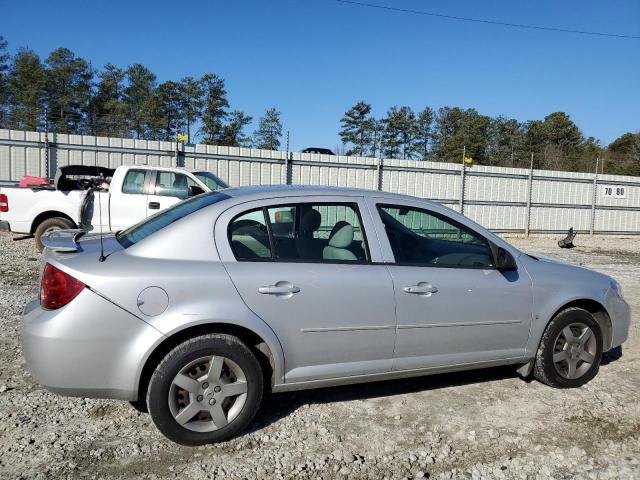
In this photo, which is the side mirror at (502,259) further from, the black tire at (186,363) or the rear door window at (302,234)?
the black tire at (186,363)

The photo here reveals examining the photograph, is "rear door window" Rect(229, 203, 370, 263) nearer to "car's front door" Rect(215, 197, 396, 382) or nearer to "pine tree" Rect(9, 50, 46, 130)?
"car's front door" Rect(215, 197, 396, 382)

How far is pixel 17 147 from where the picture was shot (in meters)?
12.8

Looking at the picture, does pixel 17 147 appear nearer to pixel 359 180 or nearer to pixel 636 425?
pixel 359 180

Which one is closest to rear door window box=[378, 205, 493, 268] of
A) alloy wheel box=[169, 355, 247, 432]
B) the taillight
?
alloy wheel box=[169, 355, 247, 432]

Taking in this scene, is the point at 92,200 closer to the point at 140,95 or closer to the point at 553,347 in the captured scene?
the point at 553,347

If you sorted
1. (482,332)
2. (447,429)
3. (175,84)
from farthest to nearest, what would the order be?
(175,84) → (482,332) → (447,429)

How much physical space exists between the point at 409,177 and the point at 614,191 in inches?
338

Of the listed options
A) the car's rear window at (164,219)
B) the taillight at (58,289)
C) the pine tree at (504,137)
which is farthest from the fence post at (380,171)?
the pine tree at (504,137)

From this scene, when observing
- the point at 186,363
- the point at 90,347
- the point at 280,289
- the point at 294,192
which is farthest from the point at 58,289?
the point at 294,192

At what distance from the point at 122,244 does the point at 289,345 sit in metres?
1.26

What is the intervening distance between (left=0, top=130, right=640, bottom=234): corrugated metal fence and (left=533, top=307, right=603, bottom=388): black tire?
37.3 feet

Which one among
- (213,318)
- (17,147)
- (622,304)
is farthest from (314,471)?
(17,147)

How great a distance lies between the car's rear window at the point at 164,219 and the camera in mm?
3340

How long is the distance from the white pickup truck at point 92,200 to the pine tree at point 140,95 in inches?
1057
